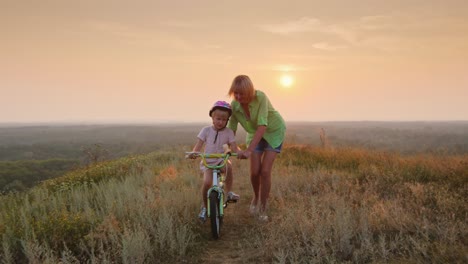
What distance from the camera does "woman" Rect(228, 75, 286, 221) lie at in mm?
5055

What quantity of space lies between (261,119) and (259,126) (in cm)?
11

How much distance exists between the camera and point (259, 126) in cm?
509

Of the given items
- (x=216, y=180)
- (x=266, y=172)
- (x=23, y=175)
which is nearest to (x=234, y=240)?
(x=216, y=180)

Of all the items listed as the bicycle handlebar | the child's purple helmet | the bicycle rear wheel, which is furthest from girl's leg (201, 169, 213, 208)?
the child's purple helmet

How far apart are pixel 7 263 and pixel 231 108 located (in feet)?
11.1

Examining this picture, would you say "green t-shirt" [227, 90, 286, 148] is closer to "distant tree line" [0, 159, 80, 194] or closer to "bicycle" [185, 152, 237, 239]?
"bicycle" [185, 152, 237, 239]

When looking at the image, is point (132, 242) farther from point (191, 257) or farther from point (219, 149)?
point (219, 149)

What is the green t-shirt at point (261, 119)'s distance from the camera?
17.0ft

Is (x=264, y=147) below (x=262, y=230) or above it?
above

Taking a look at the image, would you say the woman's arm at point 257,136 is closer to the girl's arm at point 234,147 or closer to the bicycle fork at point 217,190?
the girl's arm at point 234,147

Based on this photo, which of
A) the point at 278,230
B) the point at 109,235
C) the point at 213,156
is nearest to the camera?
the point at 109,235

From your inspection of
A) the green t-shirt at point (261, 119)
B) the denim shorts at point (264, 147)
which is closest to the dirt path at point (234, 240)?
the denim shorts at point (264, 147)

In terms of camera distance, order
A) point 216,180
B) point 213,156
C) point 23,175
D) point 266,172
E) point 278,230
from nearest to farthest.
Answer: point 278,230 → point 213,156 → point 216,180 → point 266,172 → point 23,175

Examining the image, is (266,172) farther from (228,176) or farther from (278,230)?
(278,230)
